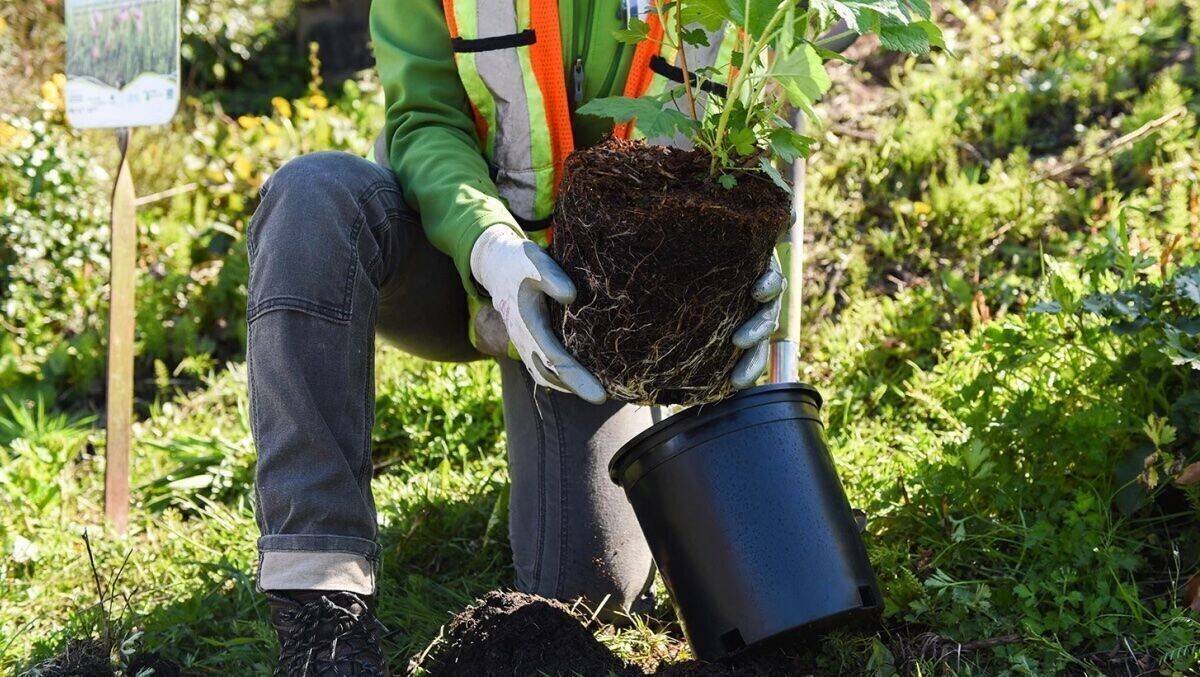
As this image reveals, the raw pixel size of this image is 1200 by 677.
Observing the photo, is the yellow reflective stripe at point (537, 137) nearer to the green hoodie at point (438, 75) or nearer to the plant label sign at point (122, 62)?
the green hoodie at point (438, 75)

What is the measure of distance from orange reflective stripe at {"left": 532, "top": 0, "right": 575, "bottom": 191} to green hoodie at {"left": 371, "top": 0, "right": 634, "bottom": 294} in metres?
0.05

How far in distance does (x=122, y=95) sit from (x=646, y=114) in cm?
196

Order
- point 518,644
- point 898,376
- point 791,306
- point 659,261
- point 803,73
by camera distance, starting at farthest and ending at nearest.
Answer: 1. point 898,376
2. point 791,306
3. point 518,644
4. point 659,261
5. point 803,73

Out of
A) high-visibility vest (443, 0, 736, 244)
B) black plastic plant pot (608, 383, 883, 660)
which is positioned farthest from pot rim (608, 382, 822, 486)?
high-visibility vest (443, 0, 736, 244)

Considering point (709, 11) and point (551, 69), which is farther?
point (551, 69)

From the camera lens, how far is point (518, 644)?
181 centimetres

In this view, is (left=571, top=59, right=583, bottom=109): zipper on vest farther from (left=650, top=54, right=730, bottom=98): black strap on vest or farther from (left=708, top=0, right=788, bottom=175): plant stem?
(left=708, top=0, right=788, bottom=175): plant stem

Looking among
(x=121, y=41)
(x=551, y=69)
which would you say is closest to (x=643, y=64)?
(x=551, y=69)

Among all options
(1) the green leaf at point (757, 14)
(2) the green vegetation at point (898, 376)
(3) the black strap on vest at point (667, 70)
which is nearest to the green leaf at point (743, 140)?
(1) the green leaf at point (757, 14)

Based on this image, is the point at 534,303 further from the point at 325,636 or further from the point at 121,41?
the point at 121,41

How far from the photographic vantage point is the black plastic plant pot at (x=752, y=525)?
169 cm

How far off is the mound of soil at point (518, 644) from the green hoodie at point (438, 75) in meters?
0.72

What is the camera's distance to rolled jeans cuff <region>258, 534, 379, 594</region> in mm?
1711

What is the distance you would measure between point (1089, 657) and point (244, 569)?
1.65m
